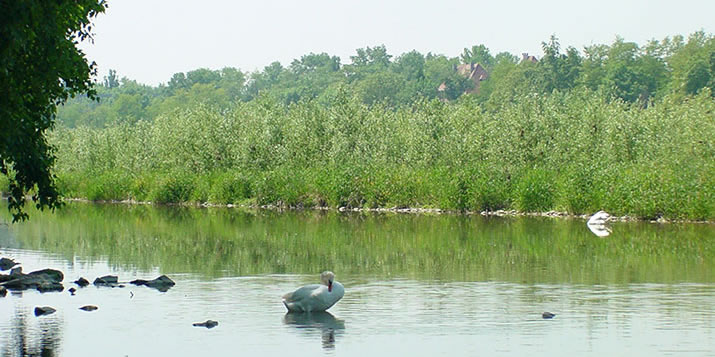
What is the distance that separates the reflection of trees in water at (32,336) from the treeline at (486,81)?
1708 inches

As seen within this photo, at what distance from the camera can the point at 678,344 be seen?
1550cm

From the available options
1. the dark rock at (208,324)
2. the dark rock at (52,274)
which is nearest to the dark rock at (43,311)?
the dark rock at (208,324)

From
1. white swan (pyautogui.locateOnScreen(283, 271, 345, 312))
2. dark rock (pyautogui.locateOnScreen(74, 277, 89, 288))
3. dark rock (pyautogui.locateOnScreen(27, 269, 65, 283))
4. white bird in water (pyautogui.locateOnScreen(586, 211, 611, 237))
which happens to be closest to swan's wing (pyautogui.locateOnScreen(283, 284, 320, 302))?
white swan (pyautogui.locateOnScreen(283, 271, 345, 312))

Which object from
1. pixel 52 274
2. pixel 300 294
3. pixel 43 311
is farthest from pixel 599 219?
pixel 43 311

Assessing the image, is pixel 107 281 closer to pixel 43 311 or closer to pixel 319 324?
pixel 43 311

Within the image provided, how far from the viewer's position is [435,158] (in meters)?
55.1

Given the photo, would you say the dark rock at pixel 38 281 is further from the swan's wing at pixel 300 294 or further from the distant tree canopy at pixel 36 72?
the swan's wing at pixel 300 294

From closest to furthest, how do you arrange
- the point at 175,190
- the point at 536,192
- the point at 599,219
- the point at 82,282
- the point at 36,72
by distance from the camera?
the point at 36,72
the point at 82,282
the point at 599,219
the point at 536,192
the point at 175,190

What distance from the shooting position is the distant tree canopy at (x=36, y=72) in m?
12.5

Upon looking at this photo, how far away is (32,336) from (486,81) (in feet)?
422

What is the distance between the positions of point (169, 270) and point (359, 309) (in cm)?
813

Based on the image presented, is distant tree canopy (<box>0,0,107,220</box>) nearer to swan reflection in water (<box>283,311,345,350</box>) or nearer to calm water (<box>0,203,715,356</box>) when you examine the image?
calm water (<box>0,203,715,356</box>)

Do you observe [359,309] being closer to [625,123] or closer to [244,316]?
[244,316]

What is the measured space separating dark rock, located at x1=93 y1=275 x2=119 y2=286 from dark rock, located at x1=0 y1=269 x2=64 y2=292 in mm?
750
